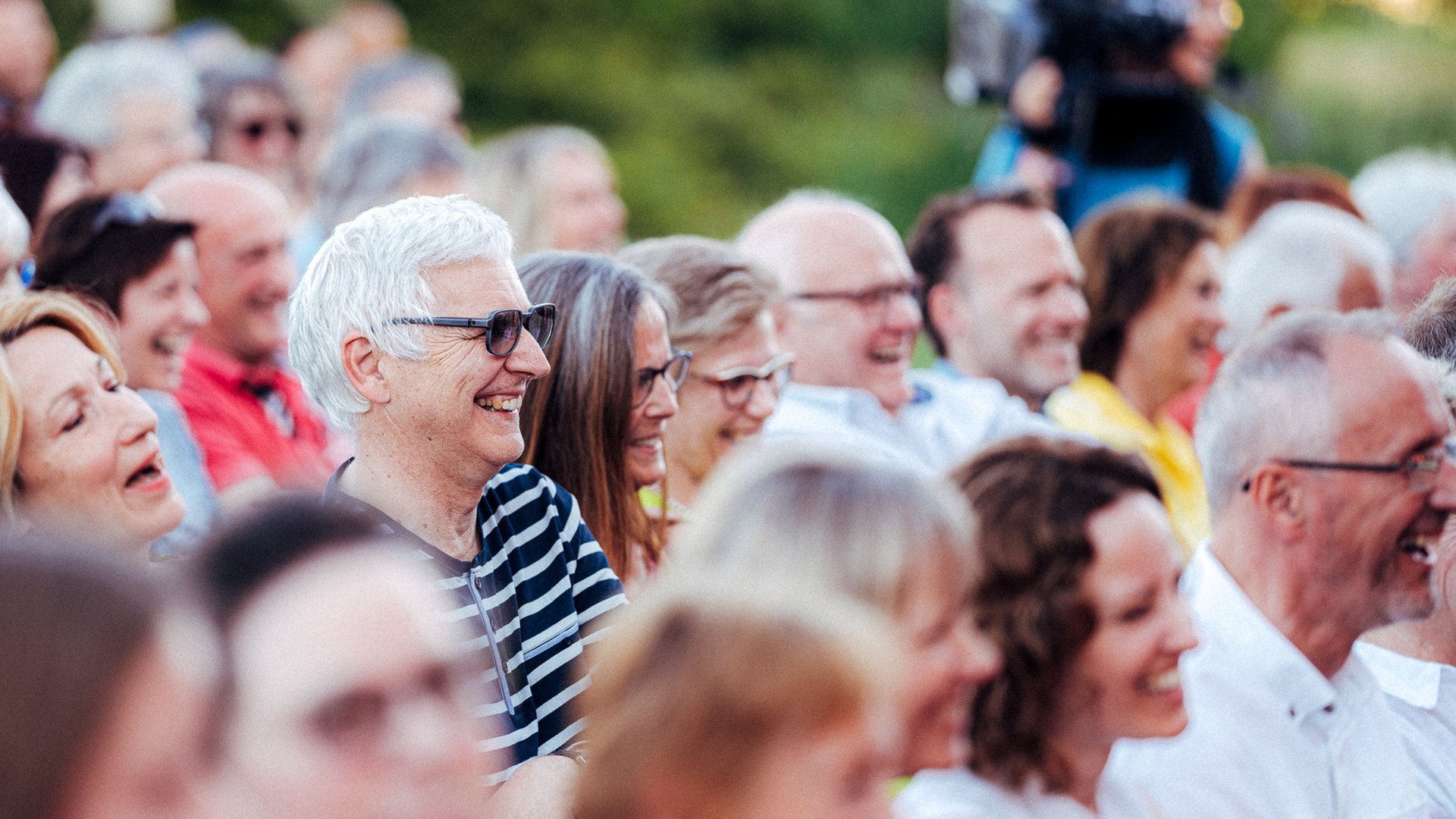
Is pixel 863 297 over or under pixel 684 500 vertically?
over

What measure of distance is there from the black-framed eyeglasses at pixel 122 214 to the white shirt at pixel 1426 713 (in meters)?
2.93

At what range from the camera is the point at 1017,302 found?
486cm

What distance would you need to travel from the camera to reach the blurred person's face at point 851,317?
4.37m

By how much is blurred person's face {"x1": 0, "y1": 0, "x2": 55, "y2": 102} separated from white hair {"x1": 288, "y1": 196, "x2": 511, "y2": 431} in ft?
13.3

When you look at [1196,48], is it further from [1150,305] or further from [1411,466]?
[1411,466]

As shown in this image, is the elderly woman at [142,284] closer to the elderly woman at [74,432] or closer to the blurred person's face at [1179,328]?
the elderly woman at [74,432]

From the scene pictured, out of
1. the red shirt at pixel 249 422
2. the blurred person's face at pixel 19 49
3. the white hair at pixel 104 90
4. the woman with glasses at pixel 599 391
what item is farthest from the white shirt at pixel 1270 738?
the blurred person's face at pixel 19 49

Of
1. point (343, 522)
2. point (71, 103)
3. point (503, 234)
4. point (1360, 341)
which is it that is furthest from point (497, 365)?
point (71, 103)

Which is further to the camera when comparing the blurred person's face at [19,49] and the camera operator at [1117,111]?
the camera operator at [1117,111]

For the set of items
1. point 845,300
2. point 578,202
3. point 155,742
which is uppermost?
point 155,742

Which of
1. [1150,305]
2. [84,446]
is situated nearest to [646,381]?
[84,446]

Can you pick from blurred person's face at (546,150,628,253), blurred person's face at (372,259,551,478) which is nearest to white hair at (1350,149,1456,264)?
blurred person's face at (546,150,628,253)

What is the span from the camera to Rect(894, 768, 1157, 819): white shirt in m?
2.01

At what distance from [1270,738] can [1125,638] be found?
0.70 metres
